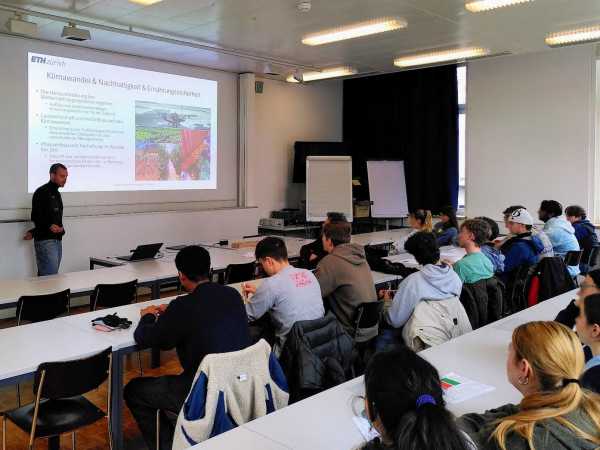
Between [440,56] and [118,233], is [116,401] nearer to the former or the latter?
[118,233]

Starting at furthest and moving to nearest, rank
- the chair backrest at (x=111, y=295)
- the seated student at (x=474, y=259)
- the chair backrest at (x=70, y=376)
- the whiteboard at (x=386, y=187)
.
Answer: the whiteboard at (x=386, y=187), the chair backrest at (x=111, y=295), the seated student at (x=474, y=259), the chair backrest at (x=70, y=376)

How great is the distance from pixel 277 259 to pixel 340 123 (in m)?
7.37

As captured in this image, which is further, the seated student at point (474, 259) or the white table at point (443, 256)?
the white table at point (443, 256)

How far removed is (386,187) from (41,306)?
258 inches

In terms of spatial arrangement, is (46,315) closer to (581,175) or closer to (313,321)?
(313,321)

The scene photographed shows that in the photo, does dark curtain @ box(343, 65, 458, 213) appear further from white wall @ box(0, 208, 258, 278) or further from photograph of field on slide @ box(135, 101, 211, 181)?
photograph of field on slide @ box(135, 101, 211, 181)

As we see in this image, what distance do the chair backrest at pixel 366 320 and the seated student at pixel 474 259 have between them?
707mm

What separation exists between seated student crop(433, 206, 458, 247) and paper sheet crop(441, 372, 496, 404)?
412 cm

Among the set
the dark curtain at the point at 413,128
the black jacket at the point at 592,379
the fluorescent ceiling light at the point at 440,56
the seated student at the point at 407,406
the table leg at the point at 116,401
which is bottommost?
the table leg at the point at 116,401

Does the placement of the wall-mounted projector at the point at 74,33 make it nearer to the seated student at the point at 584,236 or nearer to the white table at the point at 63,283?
the white table at the point at 63,283

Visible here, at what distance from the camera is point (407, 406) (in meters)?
1.27

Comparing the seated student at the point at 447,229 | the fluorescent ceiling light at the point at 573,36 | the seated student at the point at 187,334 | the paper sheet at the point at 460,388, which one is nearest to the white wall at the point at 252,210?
the seated student at the point at 447,229

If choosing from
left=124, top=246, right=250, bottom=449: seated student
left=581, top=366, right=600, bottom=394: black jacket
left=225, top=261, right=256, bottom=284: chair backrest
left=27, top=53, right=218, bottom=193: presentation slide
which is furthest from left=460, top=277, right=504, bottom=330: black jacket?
left=27, top=53, right=218, bottom=193: presentation slide

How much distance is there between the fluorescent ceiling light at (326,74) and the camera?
8336 mm
